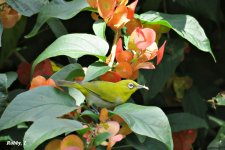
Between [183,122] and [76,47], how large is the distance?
32 centimetres

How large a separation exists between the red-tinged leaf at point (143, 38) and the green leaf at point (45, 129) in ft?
0.68

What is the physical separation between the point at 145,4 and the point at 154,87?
0.27 metres

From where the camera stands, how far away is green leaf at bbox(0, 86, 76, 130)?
30.3 inches

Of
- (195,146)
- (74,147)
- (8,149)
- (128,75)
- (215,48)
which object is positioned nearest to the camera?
(74,147)

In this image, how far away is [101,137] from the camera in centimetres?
77

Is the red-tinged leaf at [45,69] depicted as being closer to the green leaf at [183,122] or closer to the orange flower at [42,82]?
the orange flower at [42,82]

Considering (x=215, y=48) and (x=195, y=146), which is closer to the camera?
(x=195, y=146)

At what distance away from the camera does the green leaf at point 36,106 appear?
77cm

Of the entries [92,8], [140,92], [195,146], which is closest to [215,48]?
[195,146]

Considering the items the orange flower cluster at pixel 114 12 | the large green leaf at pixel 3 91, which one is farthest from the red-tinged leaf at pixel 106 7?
the large green leaf at pixel 3 91

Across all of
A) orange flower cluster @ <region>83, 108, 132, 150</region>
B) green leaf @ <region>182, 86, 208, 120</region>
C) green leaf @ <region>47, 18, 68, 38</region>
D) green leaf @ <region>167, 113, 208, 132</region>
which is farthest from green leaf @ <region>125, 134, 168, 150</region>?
green leaf @ <region>182, 86, 208, 120</region>

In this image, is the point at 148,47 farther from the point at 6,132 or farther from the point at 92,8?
the point at 6,132

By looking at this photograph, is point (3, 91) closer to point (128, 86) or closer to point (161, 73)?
point (128, 86)

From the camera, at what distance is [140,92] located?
1184 mm
